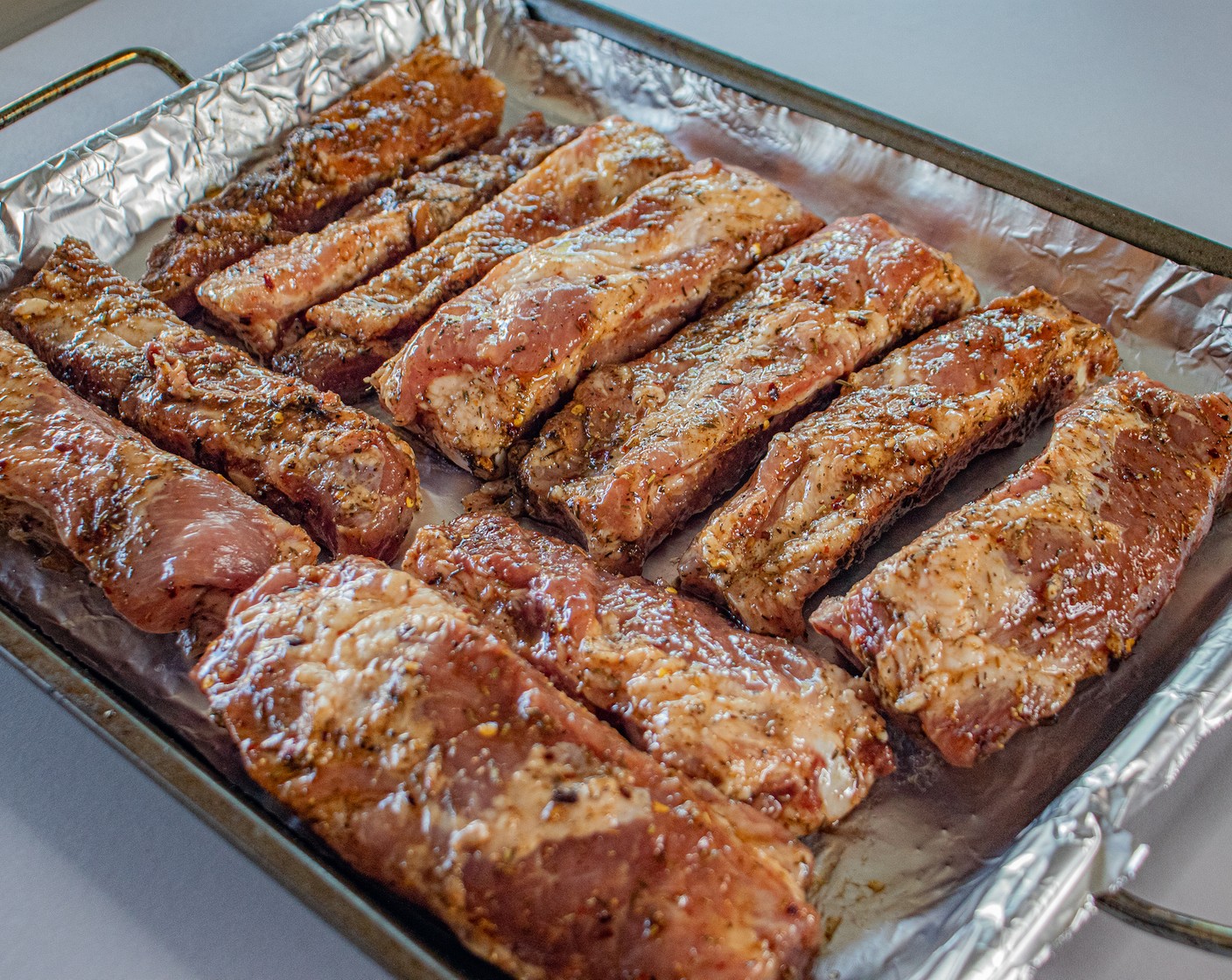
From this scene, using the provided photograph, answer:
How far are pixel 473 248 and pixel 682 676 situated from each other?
6.07 ft

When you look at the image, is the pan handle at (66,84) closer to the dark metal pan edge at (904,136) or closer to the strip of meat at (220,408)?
the strip of meat at (220,408)

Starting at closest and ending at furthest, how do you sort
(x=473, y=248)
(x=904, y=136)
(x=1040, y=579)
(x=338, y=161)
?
1. (x=1040, y=579)
2. (x=473, y=248)
3. (x=904, y=136)
4. (x=338, y=161)

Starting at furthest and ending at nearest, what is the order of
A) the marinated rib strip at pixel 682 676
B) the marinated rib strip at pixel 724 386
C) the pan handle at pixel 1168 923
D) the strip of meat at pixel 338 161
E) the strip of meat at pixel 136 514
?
1. the strip of meat at pixel 338 161
2. the marinated rib strip at pixel 724 386
3. the strip of meat at pixel 136 514
4. the marinated rib strip at pixel 682 676
5. the pan handle at pixel 1168 923

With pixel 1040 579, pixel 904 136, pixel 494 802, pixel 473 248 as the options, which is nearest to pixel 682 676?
pixel 494 802

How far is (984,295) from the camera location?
12.3 feet

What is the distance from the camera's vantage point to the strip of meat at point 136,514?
8.82ft

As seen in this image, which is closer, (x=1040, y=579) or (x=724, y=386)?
(x=1040, y=579)

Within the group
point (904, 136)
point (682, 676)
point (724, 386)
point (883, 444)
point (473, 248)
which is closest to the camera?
point (682, 676)

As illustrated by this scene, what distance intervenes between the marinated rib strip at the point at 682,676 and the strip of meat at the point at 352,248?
1.19 m

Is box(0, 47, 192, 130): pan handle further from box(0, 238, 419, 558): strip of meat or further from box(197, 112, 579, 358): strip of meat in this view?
box(197, 112, 579, 358): strip of meat

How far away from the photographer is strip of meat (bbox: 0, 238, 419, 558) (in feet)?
9.83

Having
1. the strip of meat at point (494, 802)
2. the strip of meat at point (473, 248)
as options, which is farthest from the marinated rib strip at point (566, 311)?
the strip of meat at point (494, 802)

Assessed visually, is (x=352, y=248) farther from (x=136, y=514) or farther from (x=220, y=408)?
(x=136, y=514)

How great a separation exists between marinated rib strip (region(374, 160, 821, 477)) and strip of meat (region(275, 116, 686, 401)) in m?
0.22
